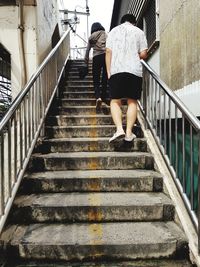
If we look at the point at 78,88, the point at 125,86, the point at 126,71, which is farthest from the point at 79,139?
the point at 78,88

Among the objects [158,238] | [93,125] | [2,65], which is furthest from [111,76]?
[2,65]

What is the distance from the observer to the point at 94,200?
3652mm

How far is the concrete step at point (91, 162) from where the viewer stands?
14.3ft

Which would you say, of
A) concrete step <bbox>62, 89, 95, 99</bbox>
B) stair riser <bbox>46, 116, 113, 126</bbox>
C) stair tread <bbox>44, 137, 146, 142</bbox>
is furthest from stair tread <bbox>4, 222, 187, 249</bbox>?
concrete step <bbox>62, 89, 95, 99</bbox>

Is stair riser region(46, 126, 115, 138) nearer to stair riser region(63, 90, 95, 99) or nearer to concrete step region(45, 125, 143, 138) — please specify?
concrete step region(45, 125, 143, 138)

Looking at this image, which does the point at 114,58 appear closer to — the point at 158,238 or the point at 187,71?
the point at 187,71

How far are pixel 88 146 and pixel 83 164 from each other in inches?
21.0

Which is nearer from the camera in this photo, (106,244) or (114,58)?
(106,244)

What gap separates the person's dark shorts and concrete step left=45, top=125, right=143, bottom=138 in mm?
669

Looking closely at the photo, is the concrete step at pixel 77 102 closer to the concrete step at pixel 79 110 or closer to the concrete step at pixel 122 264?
the concrete step at pixel 79 110

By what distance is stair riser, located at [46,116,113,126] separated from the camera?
18.6 feet

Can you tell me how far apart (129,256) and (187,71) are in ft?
8.11

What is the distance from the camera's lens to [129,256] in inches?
118

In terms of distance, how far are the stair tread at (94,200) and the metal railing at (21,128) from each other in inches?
10.7
